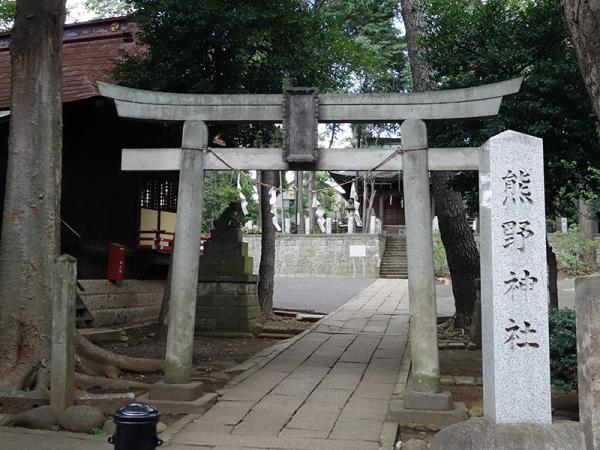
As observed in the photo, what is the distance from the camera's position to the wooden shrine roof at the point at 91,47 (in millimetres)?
12671

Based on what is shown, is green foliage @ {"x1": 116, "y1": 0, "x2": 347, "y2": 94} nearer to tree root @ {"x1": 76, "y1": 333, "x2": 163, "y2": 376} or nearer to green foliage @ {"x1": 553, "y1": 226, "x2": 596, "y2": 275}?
tree root @ {"x1": 76, "y1": 333, "x2": 163, "y2": 376}

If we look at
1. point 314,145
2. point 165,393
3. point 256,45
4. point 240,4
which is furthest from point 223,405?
point 240,4

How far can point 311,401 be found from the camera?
22.0 feet

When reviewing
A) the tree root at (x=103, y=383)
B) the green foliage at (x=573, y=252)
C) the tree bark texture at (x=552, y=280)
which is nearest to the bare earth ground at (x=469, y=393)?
the tree bark texture at (x=552, y=280)

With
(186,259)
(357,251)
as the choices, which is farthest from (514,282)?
(357,251)

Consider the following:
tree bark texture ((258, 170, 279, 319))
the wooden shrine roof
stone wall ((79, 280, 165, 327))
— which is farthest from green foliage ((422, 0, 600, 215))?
stone wall ((79, 280, 165, 327))

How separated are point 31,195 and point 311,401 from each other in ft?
12.7

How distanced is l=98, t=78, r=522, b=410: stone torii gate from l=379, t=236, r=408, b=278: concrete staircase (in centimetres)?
2493

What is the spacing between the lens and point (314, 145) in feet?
22.3

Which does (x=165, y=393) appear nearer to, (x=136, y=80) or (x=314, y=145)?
(x=314, y=145)

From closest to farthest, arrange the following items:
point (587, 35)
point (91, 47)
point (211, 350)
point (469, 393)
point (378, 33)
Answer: point (587, 35)
point (469, 393)
point (211, 350)
point (91, 47)
point (378, 33)

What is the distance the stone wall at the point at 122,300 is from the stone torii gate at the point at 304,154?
18.2 feet

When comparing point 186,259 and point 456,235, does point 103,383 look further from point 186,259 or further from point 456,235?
point 456,235

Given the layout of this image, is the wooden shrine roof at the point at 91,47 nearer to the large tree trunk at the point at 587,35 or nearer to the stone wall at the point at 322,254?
the large tree trunk at the point at 587,35
